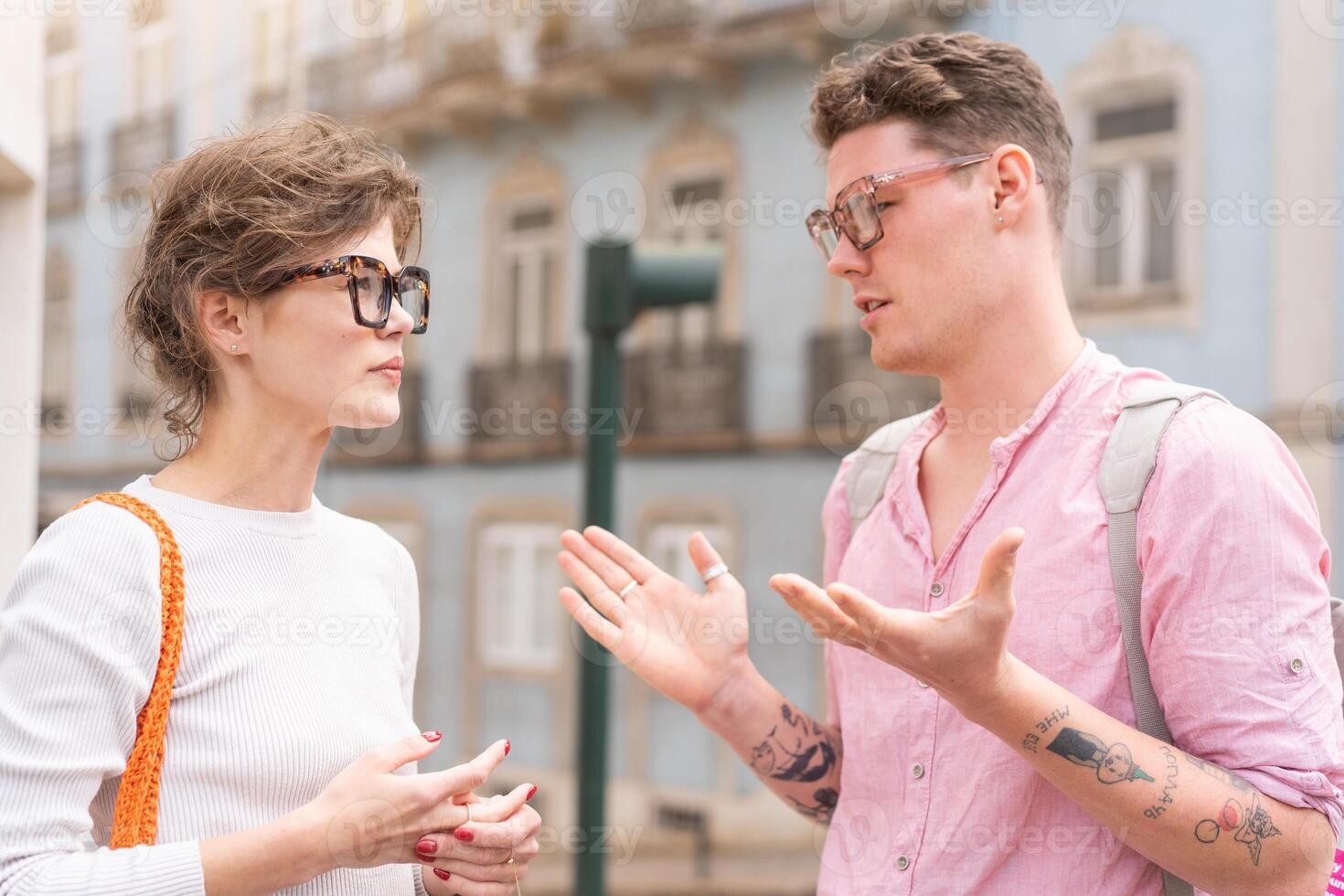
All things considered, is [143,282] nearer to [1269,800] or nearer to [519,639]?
[1269,800]

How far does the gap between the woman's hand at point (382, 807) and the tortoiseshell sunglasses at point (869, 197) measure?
0.95 meters

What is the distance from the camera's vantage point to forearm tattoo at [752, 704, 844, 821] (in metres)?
2.03

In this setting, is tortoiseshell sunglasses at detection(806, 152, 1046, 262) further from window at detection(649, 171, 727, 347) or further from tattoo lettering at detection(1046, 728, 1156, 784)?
window at detection(649, 171, 727, 347)

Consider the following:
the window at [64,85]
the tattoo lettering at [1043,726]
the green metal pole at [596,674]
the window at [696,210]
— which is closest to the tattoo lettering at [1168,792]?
the tattoo lettering at [1043,726]

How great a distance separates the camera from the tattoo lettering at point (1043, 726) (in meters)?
1.54

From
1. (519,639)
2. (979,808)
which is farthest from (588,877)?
(519,639)

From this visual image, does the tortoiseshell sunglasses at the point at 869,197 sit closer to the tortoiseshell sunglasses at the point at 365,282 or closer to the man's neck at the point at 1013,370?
the man's neck at the point at 1013,370

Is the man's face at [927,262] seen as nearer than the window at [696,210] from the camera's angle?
Yes

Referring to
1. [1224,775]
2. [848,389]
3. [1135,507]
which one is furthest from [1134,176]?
[1224,775]

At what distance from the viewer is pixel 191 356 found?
1666 millimetres

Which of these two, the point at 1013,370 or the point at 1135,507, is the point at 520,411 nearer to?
the point at 1013,370

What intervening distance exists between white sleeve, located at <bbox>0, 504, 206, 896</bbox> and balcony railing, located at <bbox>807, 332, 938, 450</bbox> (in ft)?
23.3

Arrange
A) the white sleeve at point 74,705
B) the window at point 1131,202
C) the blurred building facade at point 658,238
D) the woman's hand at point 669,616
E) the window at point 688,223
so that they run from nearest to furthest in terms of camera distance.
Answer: the white sleeve at point 74,705, the woman's hand at point 669,616, the blurred building facade at point 658,238, the window at point 1131,202, the window at point 688,223

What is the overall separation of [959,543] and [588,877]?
1.51 metres
